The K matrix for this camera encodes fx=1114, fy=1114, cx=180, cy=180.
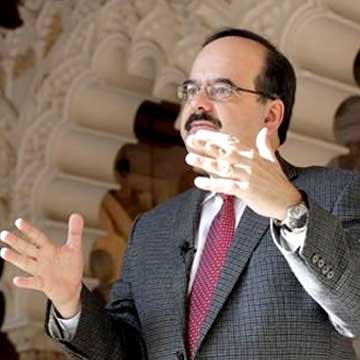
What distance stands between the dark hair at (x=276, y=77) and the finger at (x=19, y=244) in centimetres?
50

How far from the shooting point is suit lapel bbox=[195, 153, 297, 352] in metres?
1.79

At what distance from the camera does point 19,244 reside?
1.78 meters

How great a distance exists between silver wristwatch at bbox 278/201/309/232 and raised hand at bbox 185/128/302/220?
0.4 inches

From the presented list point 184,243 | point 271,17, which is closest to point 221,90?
point 184,243

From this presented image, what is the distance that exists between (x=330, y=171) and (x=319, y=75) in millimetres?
1119

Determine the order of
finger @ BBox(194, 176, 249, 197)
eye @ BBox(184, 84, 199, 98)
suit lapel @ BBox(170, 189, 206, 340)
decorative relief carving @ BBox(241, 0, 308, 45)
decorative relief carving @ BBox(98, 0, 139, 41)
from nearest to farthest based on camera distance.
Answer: finger @ BBox(194, 176, 249, 197) → suit lapel @ BBox(170, 189, 206, 340) → eye @ BBox(184, 84, 199, 98) → decorative relief carving @ BBox(241, 0, 308, 45) → decorative relief carving @ BBox(98, 0, 139, 41)

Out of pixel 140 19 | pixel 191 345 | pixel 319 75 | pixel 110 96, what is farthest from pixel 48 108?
pixel 191 345

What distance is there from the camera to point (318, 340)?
1.75 metres

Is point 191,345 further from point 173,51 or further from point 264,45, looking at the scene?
point 173,51

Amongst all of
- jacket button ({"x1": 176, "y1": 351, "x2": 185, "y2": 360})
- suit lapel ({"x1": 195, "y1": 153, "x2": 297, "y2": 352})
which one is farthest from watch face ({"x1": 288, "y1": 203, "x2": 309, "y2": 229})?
jacket button ({"x1": 176, "y1": 351, "x2": 185, "y2": 360})

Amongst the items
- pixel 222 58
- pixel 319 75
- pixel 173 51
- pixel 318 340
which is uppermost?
pixel 173 51

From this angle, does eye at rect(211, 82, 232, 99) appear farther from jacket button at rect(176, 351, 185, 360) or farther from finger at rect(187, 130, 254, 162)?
jacket button at rect(176, 351, 185, 360)

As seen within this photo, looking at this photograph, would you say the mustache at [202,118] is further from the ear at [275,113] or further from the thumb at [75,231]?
the thumb at [75,231]

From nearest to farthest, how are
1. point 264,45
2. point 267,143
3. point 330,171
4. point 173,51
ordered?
point 267,143, point 330,171, point 264,45, point 173,51
